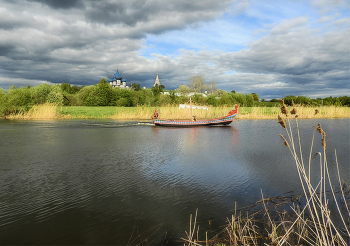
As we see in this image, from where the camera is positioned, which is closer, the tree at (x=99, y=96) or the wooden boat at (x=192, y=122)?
the wooden boat at (x=192, y=122)

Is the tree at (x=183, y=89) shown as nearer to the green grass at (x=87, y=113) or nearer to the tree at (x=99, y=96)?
the tree at (x=99, y=96)

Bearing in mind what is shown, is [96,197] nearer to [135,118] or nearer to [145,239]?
[145,239]

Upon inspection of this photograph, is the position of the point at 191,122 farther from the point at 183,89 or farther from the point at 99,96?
the point at 99,96

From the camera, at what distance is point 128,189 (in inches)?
236

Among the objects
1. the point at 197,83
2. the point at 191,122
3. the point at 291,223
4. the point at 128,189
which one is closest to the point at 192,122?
the point at 191,122

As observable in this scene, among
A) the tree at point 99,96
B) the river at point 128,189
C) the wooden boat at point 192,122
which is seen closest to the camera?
the river at point 128,189

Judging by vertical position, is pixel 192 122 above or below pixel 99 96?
below

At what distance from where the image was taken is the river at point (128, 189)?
408 centimetres

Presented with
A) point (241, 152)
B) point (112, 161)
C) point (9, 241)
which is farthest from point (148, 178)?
point (241, 152)

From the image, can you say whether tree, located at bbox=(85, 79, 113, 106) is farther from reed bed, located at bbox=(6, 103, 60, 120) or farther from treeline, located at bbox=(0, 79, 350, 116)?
reed bed, located at bbox=(6, 103, 60, 120)

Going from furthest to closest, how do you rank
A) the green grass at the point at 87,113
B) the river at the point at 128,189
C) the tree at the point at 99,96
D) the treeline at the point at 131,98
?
the tree at the point at 99,96
the treeline at the point at 131,98
the green grass at the point at 87,113
the river at the point at 128,189

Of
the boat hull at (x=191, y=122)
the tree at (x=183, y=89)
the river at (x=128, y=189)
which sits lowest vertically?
the river at (x=128, y=189)

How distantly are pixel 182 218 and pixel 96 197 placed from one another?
203cm

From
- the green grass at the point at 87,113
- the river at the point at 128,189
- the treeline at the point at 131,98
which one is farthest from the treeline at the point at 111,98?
the river at the point at 128,189
